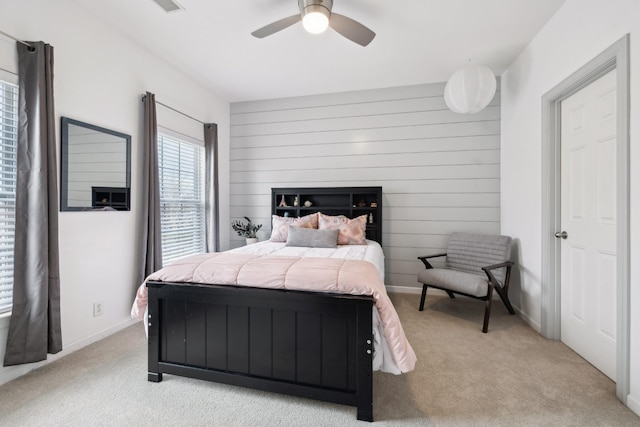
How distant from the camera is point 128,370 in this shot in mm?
2070

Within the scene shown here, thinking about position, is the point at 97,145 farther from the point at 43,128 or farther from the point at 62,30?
the point at 62,30

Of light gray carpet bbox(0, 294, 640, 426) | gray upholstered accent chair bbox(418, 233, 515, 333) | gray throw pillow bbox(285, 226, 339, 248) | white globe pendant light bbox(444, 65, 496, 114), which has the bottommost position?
light gray carpet bbox(0, 294, 640, 426)

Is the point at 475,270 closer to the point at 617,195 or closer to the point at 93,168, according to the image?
the point at 617,195

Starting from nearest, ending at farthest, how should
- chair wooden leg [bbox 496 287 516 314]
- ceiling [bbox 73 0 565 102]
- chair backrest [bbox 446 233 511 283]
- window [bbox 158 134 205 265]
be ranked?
ceiling [bbox 73 0 565 102] < chair wooden leg [bbox 496 287 516 314] < chair backrest [bbox 446 233 511 283] < window [bbox 158 134 205 265]

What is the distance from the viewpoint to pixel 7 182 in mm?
1972

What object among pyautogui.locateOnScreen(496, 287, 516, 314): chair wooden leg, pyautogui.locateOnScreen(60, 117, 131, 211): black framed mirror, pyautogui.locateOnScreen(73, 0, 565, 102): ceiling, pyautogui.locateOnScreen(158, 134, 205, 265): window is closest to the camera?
pyautogui.locateOnScreen(60, 117, 131, 211): black framed mirror

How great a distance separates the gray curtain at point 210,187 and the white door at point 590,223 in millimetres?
3829

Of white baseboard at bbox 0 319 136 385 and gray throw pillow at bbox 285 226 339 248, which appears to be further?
gray throw pillow at bbox 285 226 339 248

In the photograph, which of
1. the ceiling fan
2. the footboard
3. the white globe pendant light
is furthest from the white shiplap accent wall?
the footboard

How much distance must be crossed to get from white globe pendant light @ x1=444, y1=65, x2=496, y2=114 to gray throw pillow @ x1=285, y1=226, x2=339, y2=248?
188 cm

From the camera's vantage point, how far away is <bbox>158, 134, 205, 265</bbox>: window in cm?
331

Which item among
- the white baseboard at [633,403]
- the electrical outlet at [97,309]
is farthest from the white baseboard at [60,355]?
the white baseboard at [633,403]

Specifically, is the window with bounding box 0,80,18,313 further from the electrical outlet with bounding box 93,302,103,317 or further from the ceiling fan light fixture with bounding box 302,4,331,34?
the ceiling fan light fixture with bounding box 302,4,331,34

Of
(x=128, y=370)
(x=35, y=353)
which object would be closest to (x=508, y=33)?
(x=128, y=370)
